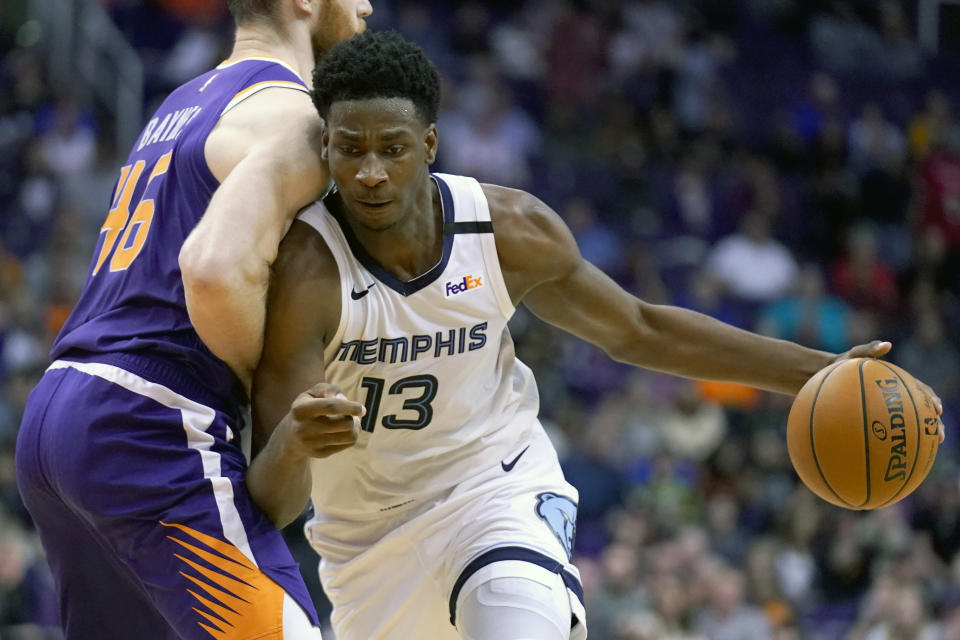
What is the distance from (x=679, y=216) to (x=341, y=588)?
31.3 feet

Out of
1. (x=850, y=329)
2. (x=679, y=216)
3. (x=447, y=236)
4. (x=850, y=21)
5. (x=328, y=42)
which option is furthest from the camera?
(x=850, y=21)

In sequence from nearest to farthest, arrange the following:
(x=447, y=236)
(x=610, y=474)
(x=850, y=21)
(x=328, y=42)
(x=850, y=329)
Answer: (x=447, y=236) < (x=328, y=42) < (x=610, y=474) < (x=850, y=329) < (x=850, y=21)

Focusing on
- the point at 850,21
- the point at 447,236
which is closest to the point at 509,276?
the point at 447,236

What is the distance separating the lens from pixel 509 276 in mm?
4121

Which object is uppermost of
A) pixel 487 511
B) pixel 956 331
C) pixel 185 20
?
pixel 487 511

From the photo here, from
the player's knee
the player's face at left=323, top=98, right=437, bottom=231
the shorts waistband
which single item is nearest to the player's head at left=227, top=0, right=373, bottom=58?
the player's face at left=323, top=98, right=437, bottom=231

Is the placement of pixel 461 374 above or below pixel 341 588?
above

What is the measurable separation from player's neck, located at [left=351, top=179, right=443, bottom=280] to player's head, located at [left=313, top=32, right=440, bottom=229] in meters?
0.10

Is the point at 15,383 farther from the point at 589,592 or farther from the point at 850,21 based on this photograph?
the point at 850,21

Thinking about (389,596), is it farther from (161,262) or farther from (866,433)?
(866,433)

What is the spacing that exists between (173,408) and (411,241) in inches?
35.7

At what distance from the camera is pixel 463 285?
4.01 m

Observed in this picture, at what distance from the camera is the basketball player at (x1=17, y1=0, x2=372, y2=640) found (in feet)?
11.1

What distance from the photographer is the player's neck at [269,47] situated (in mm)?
4066
